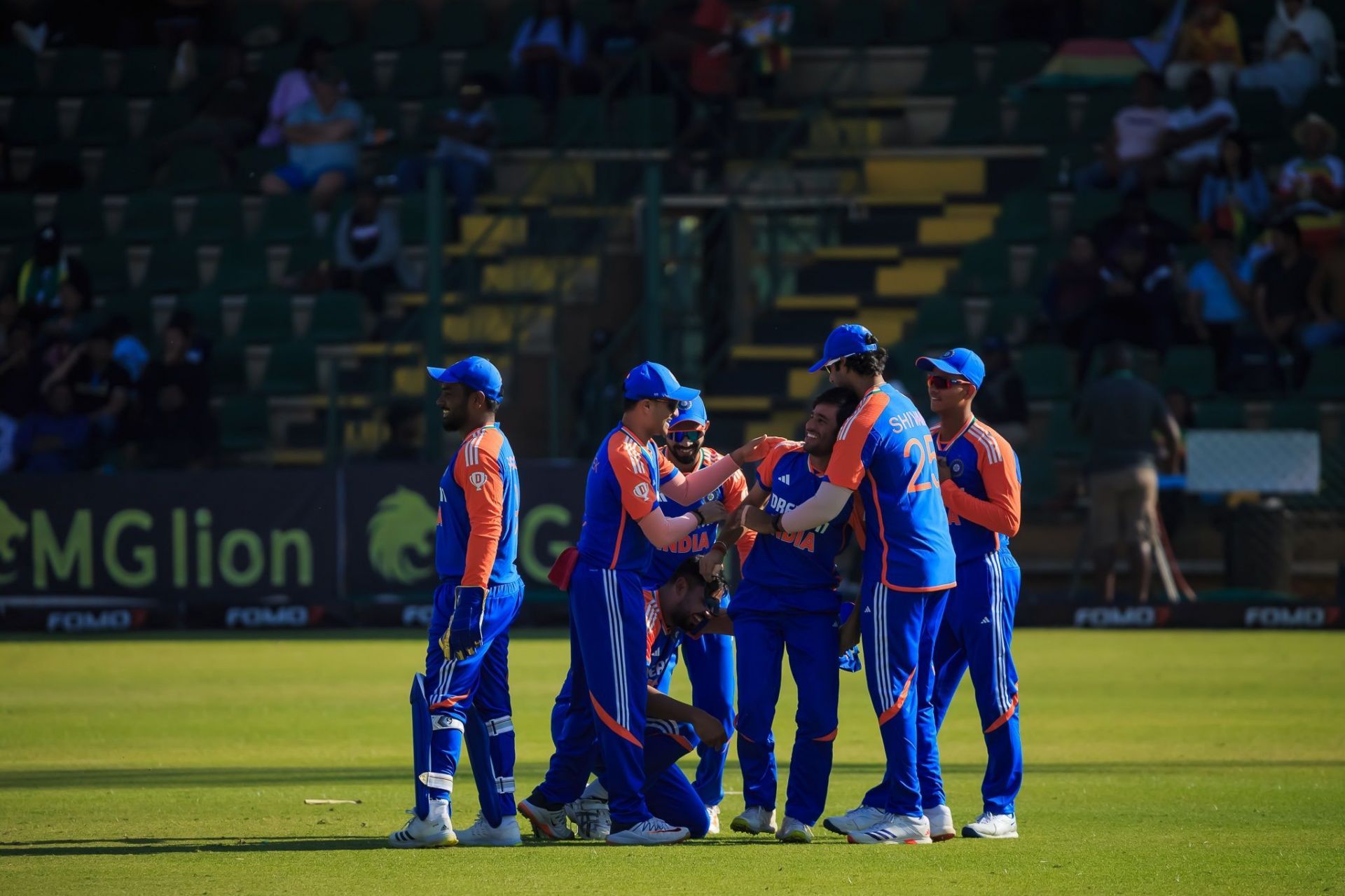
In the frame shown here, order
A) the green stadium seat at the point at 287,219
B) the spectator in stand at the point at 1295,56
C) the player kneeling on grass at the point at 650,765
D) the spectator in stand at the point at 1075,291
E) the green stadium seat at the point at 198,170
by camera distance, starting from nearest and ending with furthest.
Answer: the player kneeling on grass at the point at 650,765 → the spectator in stand at the point at 1075,291 → the spectator in stand at the point at 1295,56 → the green stadium seat at the point at 287,219 → the green stadium seat at the point at 198,170

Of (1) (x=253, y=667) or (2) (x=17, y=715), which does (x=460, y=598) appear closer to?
(2) (x=17, y=715)

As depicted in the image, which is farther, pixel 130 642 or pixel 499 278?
pixel 499 278

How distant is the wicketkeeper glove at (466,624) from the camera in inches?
329

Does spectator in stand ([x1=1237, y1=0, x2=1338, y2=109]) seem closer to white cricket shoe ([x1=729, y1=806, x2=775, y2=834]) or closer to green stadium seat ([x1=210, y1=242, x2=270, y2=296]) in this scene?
green stadium seat ([x1=210, y1=242, x2=270, y2=296])

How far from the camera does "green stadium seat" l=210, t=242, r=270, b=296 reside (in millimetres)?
24703

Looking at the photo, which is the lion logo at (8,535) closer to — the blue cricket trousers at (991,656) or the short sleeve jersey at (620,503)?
the short sleeve jersey at (620,503)

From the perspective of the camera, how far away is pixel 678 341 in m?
21.8

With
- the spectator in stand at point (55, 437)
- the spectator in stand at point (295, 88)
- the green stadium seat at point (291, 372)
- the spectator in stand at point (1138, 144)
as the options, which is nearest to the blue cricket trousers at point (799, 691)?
the spectator in stand at point (55, 437)

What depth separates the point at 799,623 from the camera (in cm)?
864

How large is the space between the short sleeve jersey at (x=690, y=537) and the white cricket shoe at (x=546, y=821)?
1.10 meters

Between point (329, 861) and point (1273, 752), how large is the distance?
608cm

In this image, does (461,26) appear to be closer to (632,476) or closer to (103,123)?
(103,123)

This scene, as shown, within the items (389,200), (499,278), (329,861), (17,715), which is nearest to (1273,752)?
(329,861)

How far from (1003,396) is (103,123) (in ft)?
44.8
